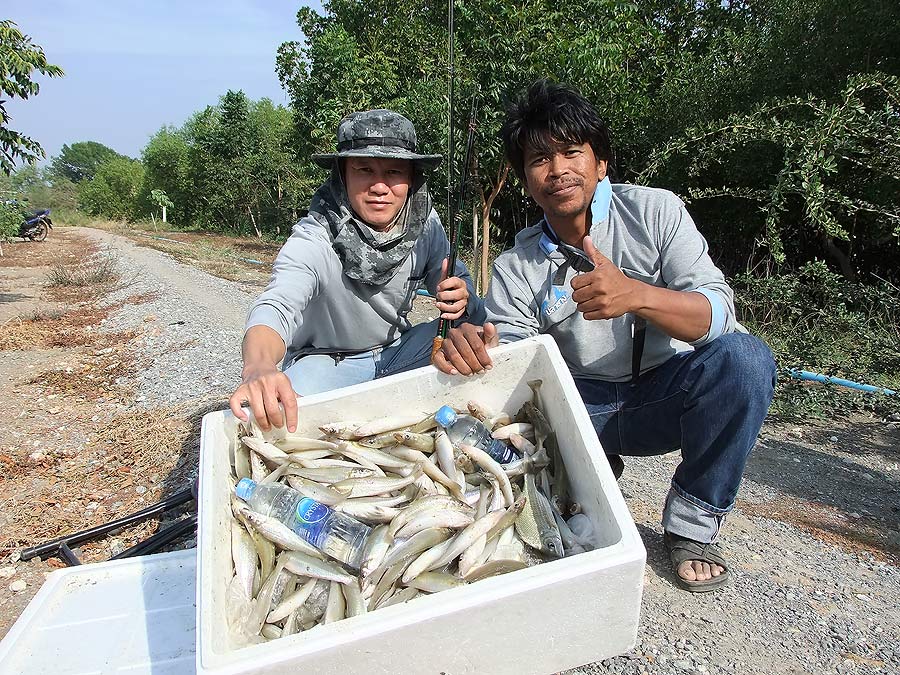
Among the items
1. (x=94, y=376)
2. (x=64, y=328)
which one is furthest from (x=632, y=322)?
(x=64, y=328)

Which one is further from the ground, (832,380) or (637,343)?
(637,343)

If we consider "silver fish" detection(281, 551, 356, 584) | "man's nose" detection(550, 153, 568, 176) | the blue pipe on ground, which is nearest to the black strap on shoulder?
"man's nose" detection(550, 153, 568, 176)

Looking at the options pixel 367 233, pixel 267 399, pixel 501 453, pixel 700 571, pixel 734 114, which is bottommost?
pixel 700 571

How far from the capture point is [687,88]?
9.51m

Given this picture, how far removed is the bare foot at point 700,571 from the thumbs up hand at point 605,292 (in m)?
1.07

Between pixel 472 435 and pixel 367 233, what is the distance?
1330 millimetres

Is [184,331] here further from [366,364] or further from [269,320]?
[269,320]

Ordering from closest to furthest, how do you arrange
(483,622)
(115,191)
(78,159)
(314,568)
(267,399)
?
(483,622)
(314,568)
(267,399)
(115,191)
(78,159)

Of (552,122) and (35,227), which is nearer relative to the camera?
(552,122)

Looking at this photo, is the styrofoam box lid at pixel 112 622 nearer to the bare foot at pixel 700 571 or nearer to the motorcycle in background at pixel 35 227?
the bare foot at pixel 700 571

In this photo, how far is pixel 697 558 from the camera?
2285mm

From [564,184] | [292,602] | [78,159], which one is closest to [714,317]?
[564,184]

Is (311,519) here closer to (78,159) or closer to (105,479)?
(105,479)

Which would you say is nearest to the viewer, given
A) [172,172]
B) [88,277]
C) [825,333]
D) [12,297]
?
[825,333]
